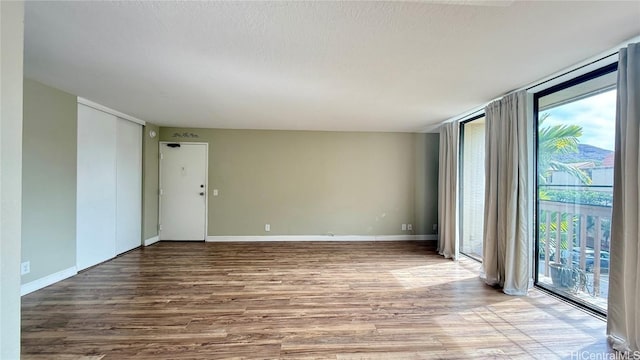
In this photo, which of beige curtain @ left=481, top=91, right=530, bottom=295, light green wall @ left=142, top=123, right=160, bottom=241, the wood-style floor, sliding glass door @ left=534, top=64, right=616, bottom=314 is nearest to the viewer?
the wood-style floor

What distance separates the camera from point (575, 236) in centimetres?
275

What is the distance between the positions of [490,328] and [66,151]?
5.07m

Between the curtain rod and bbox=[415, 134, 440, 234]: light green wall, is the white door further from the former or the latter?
the curtain rod

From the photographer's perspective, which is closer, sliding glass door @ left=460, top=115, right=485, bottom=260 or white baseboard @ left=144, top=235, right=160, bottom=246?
sliding glass door @ left=460, top=115, right=485, bottom=260

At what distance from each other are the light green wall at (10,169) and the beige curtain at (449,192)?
4.84 metres

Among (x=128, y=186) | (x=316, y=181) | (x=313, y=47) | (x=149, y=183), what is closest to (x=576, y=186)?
(x=313, y=47)

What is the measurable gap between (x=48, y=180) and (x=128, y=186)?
1.50 meters

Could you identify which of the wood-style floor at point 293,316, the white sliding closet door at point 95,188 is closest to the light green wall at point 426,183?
the wood-style floor at point 293,316

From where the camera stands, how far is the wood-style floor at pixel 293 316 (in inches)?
80.0

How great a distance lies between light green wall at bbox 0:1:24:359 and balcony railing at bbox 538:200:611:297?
4.32 metres

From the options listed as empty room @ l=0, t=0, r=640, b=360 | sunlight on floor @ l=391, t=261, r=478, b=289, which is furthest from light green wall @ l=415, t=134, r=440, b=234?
sunlight on floor @ l=391, t=261, r=478, b=289

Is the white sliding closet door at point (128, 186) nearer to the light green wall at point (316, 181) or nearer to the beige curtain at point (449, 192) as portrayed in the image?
the light green wall at point (316, 181)

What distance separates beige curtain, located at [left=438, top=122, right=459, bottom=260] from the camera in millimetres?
4441

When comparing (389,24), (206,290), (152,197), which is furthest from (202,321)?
(152,197)
